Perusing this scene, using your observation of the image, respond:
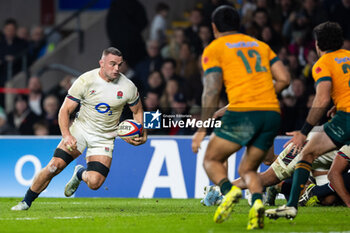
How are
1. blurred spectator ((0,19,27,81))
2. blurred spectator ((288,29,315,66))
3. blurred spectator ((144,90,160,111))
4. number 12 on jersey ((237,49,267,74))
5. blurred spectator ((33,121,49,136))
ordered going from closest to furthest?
1. number 12 on jersey ((237,49,267,74))
2. blurred spectator ((144,90,160,111))
3. blurred spectator ((33,121,49,136))
4. blurred spectator ((288,29,315,66))
5. blurred spectator ((0,19,27,81))

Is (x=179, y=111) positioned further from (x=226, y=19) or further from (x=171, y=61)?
(x=226, y=19)

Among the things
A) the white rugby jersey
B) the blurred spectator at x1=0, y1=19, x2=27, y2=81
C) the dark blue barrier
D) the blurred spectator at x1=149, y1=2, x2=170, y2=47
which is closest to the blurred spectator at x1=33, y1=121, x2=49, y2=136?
the dark blue barrier

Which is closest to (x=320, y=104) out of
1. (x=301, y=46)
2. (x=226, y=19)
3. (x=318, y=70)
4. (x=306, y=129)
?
(x=306, y=129)

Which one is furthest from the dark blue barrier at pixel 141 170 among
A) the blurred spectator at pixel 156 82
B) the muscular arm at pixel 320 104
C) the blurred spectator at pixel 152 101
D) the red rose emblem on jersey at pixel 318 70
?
the muscular arm at pixel 320 104

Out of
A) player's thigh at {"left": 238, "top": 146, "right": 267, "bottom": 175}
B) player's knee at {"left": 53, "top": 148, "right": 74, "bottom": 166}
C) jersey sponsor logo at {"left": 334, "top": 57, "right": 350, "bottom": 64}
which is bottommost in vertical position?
player's knee at {"left": 53, "top": 148, "right": 74, "bottom": 166}

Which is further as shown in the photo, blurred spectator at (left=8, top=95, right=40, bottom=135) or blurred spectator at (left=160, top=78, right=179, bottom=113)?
blurred spectator at (left=8, top=95, right=40, bottom=135)

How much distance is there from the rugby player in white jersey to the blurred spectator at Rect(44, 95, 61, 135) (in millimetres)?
4393

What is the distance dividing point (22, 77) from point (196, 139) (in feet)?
37.7

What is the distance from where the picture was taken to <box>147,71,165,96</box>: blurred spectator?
48.0 feet

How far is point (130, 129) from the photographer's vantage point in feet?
31.5

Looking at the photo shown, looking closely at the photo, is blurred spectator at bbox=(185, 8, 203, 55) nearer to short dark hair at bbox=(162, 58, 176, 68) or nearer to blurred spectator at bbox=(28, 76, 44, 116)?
short dark hair at bbox=(162, 58, 176, 68)

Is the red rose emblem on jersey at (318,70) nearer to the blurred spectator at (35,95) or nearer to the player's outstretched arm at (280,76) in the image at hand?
the player's outstretched arm at (280,76)

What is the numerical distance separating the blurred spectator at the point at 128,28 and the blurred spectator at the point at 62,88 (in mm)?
1235

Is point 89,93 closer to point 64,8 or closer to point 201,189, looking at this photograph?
point 201,189
